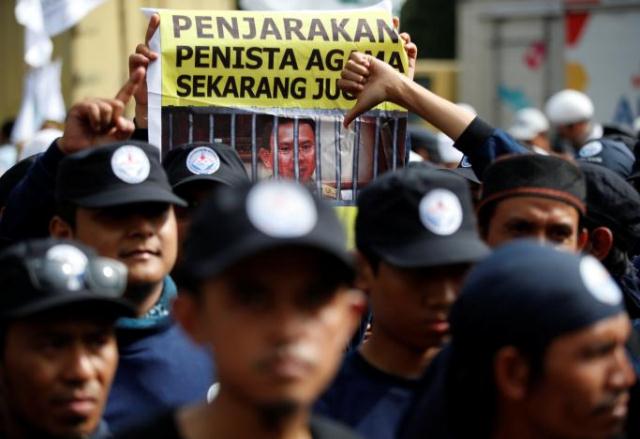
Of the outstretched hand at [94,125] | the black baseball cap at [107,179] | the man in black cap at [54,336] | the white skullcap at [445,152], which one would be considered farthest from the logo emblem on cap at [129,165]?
the white skullcap at [445,152]

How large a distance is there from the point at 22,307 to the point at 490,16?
18.8 metres

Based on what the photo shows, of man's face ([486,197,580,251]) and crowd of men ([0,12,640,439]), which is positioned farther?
man's face ([486,197,580,251])

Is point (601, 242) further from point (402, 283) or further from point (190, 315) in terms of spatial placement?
point (190, 315)

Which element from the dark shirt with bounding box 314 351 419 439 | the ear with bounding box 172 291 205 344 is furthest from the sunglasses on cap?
the dark shirt with bounding box 314 351 419 439

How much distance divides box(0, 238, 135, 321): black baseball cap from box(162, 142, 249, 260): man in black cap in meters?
1.68

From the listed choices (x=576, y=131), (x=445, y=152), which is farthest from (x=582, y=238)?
(x=576, y=131)

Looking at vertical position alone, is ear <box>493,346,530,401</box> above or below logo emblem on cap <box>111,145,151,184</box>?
below

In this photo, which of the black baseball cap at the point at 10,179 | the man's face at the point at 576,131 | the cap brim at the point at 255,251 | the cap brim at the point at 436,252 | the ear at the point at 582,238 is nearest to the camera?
the cap brim at the point at 255,251

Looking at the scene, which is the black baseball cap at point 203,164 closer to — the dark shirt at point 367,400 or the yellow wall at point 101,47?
the dark shirt at point 367,400

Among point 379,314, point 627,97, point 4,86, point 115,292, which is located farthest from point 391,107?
point 627,97

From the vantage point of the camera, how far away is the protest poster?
17.3 ft

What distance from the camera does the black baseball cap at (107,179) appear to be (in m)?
4.40

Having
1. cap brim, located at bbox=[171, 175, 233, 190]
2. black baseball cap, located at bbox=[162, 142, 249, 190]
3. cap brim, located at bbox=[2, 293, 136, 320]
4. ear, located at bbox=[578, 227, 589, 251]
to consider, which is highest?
cap brim, located at bbox=[2, 293, 136, 320]

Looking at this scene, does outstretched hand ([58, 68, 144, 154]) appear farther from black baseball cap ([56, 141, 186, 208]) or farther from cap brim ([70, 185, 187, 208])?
cap brim ([70, 185, 187, 208])
